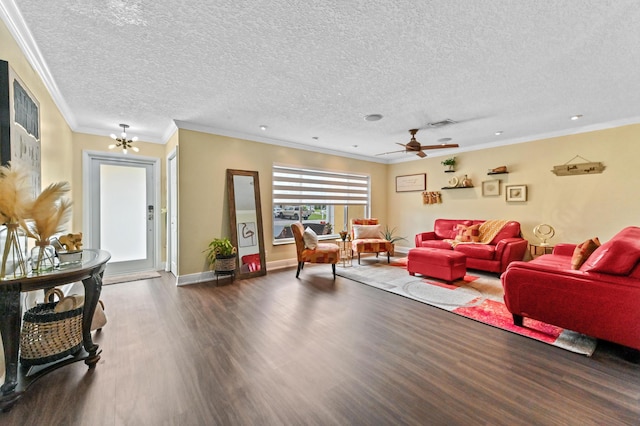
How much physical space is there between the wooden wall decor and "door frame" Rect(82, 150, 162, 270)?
7292mm

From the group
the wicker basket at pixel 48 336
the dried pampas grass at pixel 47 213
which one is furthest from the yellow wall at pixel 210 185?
the dried pampas grass at pixel 47 213

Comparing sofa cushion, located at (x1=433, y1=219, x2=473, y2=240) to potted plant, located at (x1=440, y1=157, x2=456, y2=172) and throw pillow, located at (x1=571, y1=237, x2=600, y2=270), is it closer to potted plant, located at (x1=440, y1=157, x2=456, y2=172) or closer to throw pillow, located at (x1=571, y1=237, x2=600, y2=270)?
potted plant, located at (x1=440, y1=157, x2=456, y2=172)

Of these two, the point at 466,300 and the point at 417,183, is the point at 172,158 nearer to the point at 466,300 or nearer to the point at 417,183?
the point at 466,300

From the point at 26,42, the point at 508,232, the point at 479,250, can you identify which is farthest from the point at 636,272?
the point at 26,42

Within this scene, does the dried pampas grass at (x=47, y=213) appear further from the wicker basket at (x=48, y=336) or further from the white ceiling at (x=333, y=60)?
the white ceiling at (x=333, y=60)

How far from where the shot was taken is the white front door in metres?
4.54

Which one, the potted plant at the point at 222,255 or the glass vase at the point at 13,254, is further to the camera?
the potted plant at the point at 222,255

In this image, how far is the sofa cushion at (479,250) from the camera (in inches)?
181

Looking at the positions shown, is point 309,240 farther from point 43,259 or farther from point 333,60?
point 43,259

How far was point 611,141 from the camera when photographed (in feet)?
13.7

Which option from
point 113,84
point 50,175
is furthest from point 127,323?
point 113,84

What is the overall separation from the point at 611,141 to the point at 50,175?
305 inches

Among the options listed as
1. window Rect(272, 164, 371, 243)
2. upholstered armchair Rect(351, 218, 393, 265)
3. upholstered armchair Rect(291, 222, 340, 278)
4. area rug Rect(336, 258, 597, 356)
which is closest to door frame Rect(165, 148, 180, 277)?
window Rect(272, 164, 371, 243)

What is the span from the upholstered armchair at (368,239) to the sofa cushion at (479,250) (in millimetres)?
1467
